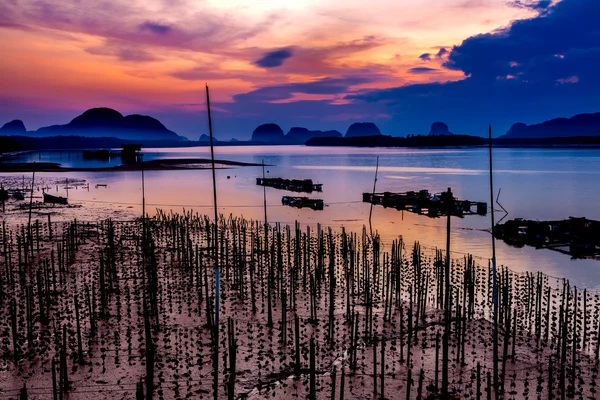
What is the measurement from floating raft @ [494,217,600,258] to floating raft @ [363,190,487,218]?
10108 millimetres

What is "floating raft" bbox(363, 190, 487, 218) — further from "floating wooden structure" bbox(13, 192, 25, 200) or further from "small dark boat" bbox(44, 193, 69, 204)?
"floating wooden structure" bbox(13, 192, 25, 200)

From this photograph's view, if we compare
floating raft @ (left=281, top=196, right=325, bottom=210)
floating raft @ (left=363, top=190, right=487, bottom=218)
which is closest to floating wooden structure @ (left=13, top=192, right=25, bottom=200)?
floating raft @ (left=281, top=196, right=325, bottom=210)

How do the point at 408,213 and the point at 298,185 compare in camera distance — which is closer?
the point at 408,213

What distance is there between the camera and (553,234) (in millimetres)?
36188

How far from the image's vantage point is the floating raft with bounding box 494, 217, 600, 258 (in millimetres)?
34188

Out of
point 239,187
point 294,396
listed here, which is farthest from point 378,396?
point 239,187

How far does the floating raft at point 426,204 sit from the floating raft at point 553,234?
1011 centimetres

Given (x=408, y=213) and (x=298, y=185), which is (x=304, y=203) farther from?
(x=298, y=185)

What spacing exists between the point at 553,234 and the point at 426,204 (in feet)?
60.4

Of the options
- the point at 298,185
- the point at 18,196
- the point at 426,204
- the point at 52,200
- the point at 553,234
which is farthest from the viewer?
the point at 298,185

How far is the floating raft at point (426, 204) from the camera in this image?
5098 cm

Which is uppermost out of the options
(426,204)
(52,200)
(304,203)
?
(52,200)

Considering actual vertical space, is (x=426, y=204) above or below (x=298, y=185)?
below

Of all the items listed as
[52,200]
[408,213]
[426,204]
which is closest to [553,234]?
[408,213]
